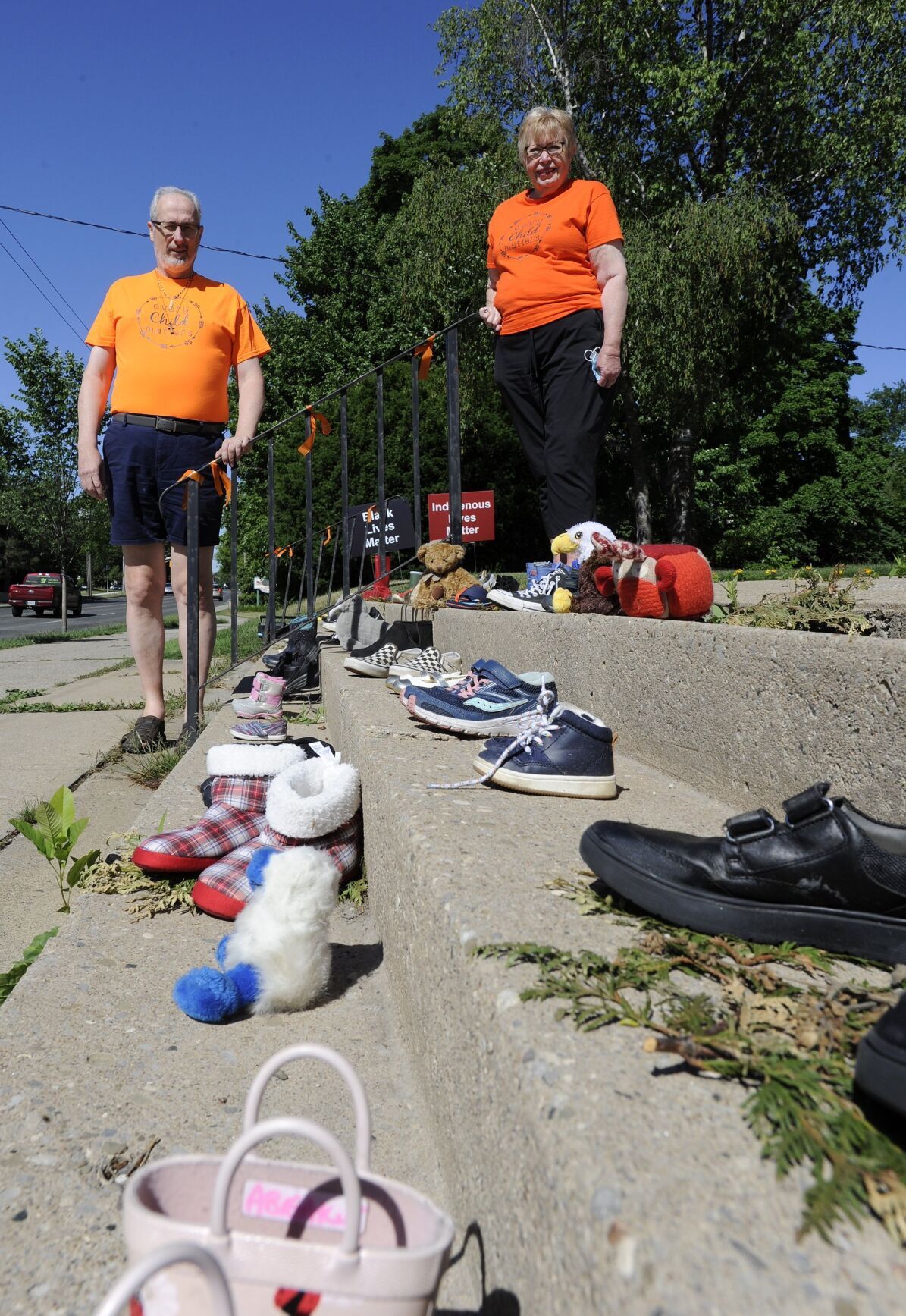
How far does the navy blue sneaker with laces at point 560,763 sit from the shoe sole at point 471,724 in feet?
1.40

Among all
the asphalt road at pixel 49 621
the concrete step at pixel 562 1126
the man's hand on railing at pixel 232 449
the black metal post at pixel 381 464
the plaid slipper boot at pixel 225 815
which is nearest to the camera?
the concrete step at pixel 562 1126

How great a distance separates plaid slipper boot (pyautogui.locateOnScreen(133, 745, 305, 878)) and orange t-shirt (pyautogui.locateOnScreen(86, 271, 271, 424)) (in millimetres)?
1983

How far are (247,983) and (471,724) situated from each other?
3.29 feet

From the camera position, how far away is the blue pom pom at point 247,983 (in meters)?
1.50

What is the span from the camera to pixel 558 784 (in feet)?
5.81

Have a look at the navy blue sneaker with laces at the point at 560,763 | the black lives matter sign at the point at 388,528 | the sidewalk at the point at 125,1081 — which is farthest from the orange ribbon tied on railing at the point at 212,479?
the black lives matter sign at the point at 388,528

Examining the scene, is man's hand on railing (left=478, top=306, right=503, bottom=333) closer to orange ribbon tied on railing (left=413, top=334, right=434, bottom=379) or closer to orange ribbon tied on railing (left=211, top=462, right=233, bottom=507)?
orange ribbon tied on railing (left=413, top=334, right=434, bottom=379)

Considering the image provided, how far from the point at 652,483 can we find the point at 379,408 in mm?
25446

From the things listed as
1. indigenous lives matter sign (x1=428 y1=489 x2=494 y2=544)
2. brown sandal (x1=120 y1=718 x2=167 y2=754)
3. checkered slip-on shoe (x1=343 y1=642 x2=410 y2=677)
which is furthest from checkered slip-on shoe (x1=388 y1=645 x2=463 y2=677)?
indigenous lives matter sign (x1=428 y1=489 x2=494 y2=544)

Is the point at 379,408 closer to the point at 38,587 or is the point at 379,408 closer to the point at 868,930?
the point at 868,930

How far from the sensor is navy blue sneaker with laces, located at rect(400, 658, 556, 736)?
234 cm

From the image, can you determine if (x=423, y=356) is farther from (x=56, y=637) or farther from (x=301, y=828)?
(x=56, y=637)

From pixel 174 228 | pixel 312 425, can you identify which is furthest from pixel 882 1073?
pixel 312 425

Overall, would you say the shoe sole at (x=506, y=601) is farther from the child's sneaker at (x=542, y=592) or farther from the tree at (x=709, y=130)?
the tree at (x=709, y=130)
